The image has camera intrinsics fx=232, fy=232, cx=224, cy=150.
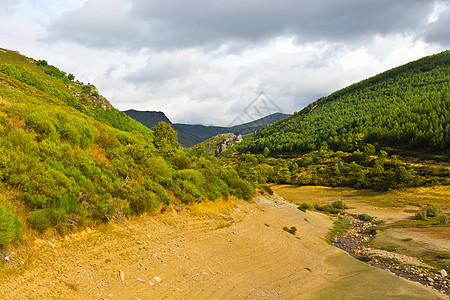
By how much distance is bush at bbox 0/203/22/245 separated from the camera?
7457 mm

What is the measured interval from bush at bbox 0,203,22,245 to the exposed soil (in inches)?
15.3

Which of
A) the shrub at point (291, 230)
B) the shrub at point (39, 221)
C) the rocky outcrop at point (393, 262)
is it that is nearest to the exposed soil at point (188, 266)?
the shrub at point (39, 221)

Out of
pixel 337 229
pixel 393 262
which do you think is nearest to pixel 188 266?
pixel 393 262

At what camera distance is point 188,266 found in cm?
1205

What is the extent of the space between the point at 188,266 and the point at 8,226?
7.69 meters

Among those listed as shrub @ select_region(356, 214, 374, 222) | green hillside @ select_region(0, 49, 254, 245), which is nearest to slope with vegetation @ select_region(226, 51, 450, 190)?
shrub @ select_region(356, 214, 374, 222)

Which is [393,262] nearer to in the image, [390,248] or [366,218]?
[390,248]

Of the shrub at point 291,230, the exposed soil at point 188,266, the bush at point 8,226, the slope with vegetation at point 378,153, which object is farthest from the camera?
the slope with vegetation at point 378,153

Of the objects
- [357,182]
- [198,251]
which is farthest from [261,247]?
[357,182]

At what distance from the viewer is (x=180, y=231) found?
15.6 meters

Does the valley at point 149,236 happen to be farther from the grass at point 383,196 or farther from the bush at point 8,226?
the grass at point 383,196

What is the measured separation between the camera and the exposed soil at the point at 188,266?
25.9 ft

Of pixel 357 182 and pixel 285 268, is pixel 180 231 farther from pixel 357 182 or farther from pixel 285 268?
pixel 357 182

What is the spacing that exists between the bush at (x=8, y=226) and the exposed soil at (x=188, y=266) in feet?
1.27
